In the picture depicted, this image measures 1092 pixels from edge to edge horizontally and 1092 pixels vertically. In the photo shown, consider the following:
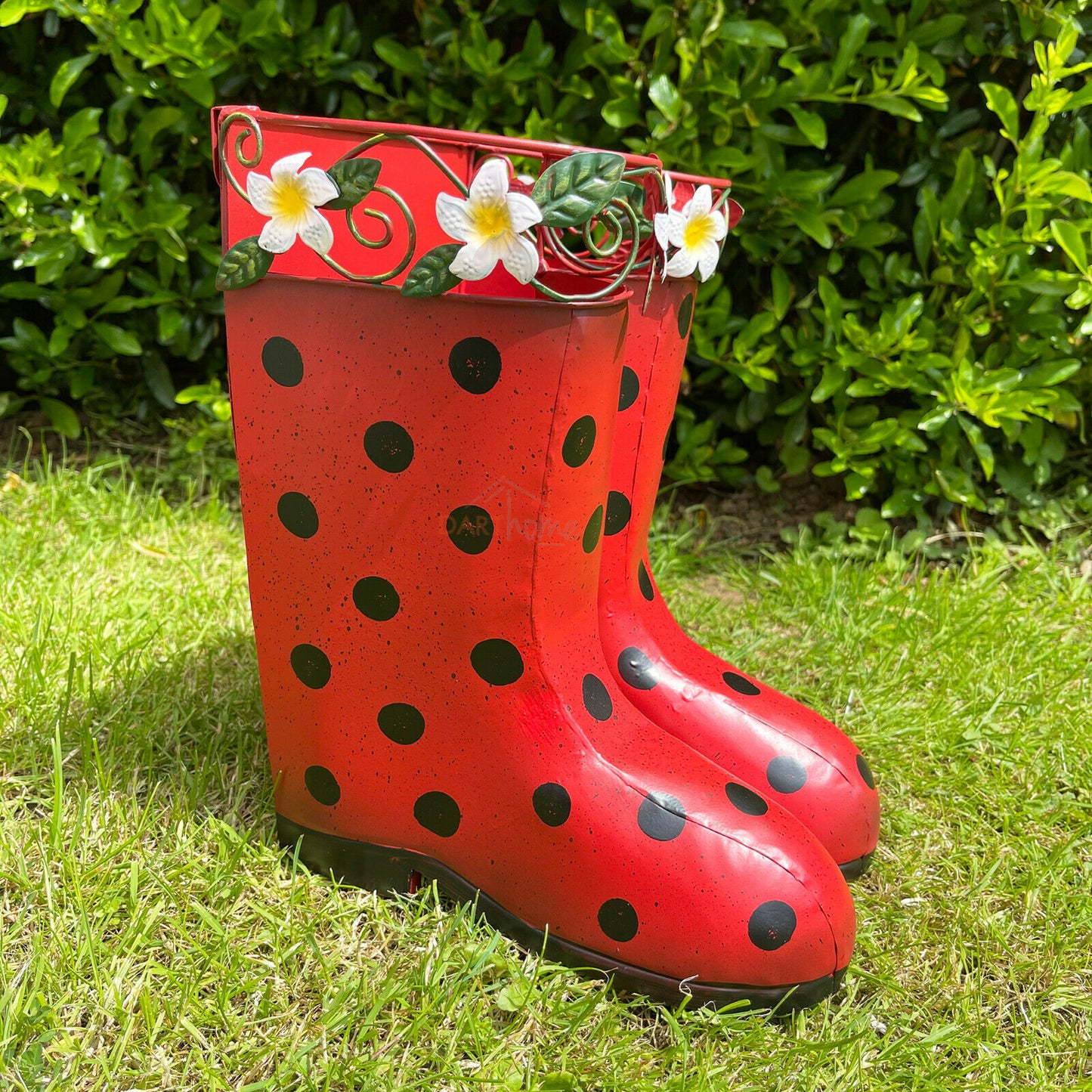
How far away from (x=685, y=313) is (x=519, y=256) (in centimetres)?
43

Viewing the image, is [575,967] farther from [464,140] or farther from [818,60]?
[818,60]

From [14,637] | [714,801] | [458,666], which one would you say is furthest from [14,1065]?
[14,637]

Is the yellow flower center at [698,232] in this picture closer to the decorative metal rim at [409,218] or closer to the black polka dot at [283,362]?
the decorative metal rim at [409,218]

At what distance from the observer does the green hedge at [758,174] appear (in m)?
1.96

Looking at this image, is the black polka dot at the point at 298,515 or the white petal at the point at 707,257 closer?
the black polka dot at the point at 298,515

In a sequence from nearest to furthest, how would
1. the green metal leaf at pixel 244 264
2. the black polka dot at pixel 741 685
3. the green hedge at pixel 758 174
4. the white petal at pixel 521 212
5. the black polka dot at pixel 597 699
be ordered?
the white petal at pixel 521 212
the green metal leaf at pixel 244 264
the black polka dot at pixel 597 699
the black polka dot at pixel 741 685
the green hedge at pixel 758 174

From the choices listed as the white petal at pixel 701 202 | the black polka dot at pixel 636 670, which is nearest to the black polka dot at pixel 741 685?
the black polka dot at pixel 636 670

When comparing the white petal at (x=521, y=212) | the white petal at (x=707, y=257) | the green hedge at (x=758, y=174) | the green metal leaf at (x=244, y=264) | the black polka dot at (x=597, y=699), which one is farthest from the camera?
the green hedge at (x=758, y=174)

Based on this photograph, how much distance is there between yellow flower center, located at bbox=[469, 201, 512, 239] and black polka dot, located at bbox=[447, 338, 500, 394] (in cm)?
9

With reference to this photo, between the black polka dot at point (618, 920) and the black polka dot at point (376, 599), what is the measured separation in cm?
37

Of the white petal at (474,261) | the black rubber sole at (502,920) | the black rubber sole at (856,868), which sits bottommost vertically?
the black rubber sole at (856,868)

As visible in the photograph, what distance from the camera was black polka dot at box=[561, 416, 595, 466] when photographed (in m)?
1.00

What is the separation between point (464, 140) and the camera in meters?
0.93

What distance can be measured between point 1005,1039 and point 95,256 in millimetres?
2166
